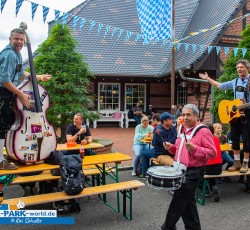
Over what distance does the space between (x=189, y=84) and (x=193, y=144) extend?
38.9ft

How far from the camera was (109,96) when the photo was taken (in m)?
16.0

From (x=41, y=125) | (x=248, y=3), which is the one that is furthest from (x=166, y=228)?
(x=248, y=3)

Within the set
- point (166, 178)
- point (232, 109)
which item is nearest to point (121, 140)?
point (232, 109)

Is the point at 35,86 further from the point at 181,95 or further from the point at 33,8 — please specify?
the point at 181,95

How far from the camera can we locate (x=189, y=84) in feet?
48.5

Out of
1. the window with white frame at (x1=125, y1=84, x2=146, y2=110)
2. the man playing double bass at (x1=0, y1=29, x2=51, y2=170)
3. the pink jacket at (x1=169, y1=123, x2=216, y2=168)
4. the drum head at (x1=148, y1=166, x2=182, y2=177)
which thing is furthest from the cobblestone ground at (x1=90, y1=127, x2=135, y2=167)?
the man playing double bass at (x1=0, y1=29, x2=51, y2=170)

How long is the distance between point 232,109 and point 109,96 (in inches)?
439

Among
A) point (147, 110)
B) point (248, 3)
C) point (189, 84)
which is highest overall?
point (248, 3)

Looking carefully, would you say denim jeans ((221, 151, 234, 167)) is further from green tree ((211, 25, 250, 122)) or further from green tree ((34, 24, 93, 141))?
green tree ((34, 24, 93, 141))

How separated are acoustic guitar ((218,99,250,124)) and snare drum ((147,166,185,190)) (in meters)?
2.11

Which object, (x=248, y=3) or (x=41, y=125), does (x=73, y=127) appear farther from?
(x=248, y=3)

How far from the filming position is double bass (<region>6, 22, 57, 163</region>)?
3.43 m

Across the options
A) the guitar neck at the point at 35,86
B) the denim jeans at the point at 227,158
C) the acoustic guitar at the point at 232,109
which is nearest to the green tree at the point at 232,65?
the denim jeans at the point at 227,158

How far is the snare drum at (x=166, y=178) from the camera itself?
3.22 meters
